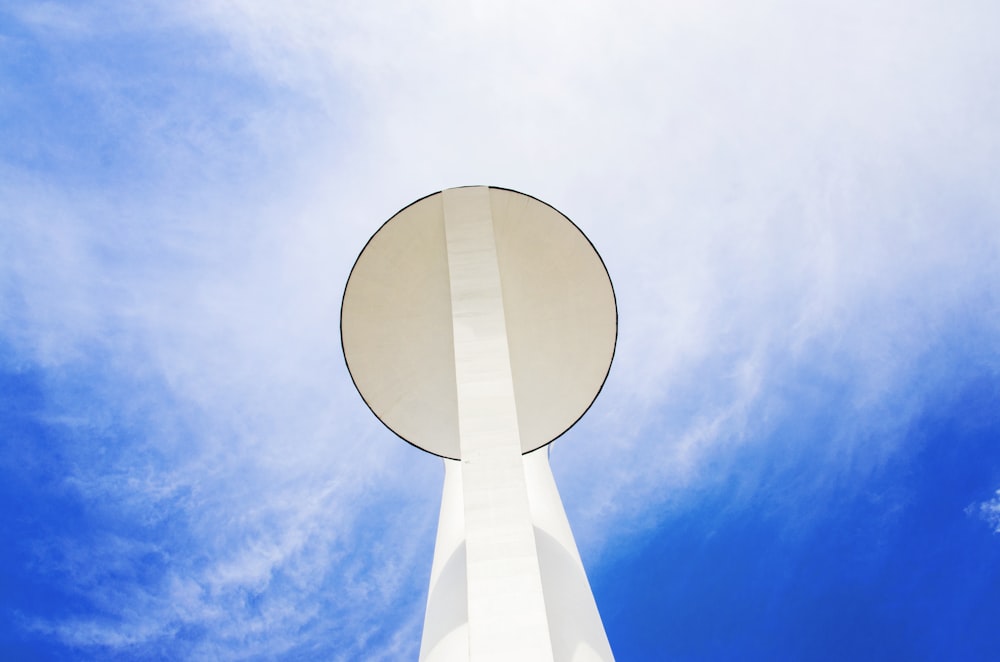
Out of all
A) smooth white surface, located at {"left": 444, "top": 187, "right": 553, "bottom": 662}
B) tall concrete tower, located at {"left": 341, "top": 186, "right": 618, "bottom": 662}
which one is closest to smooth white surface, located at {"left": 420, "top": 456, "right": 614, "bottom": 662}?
tall concrete tower, located at {"left": 341, "top": 186, "right": 618, "bottom": 662}

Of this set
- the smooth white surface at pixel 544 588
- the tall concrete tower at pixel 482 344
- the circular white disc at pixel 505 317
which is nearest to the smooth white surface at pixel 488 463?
the tall concrete tower at pixel 482 344

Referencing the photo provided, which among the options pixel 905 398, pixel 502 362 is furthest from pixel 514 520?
pixel 905 398

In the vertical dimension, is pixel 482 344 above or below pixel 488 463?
above

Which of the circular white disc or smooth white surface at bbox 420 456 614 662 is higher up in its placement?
the circular white disc

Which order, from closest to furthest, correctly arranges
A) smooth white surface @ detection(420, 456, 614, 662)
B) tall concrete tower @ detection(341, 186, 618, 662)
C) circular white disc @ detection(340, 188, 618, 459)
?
tall concrete tower @ detection(341, 186, 618, 662)
smooth white surface @ detection(420, 456, 614, 662)
circular white disc @ detection(340, 188, 618, 459)

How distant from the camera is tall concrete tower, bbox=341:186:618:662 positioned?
1151 centimetres

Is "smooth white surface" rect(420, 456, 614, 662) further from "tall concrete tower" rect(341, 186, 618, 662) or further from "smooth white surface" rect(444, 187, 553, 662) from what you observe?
"smooth white surface" rect(444, 187, 553, 662)

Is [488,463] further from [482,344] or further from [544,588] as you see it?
[544,588]

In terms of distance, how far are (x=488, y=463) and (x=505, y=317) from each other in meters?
4.53

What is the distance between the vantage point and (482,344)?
446 inches

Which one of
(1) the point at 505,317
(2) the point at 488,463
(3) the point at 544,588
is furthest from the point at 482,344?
(3) the point at 544,588

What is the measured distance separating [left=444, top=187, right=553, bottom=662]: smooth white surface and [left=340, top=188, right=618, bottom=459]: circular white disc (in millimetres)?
987

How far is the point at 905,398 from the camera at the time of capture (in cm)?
2877

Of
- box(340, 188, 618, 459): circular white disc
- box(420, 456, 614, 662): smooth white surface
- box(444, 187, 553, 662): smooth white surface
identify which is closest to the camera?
box(444, 187, 553, 662): smooth white surface
